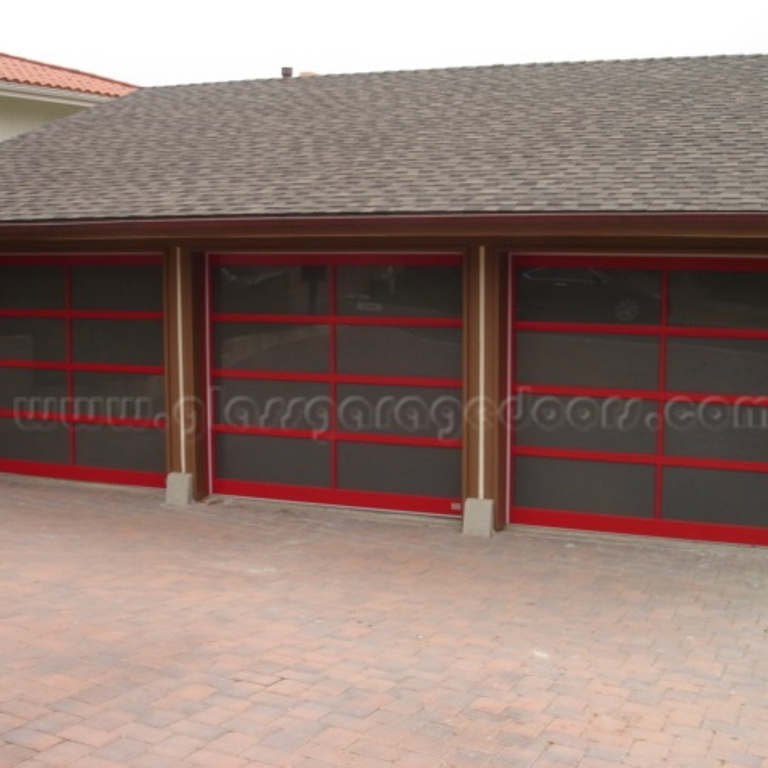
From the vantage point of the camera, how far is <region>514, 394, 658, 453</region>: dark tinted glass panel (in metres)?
9.78

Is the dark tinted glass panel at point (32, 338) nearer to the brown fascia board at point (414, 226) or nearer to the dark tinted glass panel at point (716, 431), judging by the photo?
the brown fascia board at point (414, 226)

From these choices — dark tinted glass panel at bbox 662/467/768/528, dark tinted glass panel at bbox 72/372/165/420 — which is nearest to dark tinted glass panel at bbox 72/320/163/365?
dark tinted glass panel at bbox 72/372/165/420

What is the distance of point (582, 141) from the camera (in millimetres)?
10492

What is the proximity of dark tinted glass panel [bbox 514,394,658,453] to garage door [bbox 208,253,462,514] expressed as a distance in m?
0.68

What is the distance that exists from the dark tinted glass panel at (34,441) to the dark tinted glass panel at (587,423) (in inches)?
206

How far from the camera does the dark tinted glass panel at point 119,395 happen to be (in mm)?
11469

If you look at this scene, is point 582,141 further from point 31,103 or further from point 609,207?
point 31,103

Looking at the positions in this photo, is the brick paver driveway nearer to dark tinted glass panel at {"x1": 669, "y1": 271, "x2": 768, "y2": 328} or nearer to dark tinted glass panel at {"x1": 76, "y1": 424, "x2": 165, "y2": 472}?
dark tinted glass panel at {"x1": 76, "y1": 424, "x2": 165, "y2": 472}

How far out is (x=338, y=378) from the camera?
35.2ft

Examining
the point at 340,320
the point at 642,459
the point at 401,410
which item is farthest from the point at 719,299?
the point at 340,320

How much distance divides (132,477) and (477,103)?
572 cm

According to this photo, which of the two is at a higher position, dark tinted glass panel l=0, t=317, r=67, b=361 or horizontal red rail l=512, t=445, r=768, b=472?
dark tinted glass panel l=0, t=317, r=67, b=361

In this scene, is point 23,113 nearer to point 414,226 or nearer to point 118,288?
point 118,288

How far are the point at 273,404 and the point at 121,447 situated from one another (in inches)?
75.3
